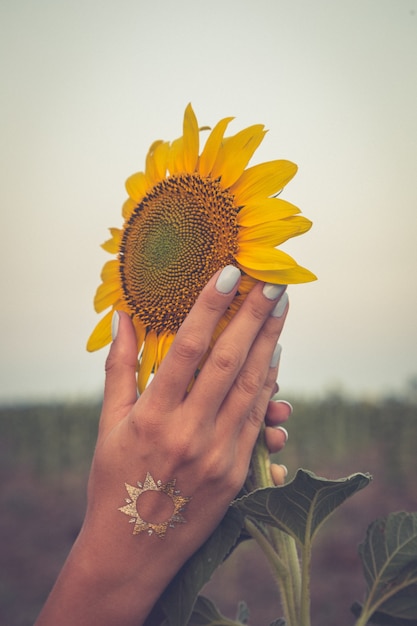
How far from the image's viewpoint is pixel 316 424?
13.3 metres

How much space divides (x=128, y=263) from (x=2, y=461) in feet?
44.5

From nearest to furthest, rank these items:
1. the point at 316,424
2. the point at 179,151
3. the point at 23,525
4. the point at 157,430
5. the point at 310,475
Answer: the point at 310,475 → the point at 157,430 → the point at 179,151 → the point at 23,525 → the point at 316,424

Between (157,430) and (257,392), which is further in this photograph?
(257,392)

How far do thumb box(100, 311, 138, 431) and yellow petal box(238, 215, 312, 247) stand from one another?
38 centimetres

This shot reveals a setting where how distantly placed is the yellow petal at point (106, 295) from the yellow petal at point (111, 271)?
1 centimetres

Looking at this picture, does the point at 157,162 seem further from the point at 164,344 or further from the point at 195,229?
the point at 164,344

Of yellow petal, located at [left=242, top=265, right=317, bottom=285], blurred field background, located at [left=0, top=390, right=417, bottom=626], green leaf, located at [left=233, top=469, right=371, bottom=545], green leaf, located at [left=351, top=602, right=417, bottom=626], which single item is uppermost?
yellow petal, located at [left=242, top=265, right=317, bottom=285]

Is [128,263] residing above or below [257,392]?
above

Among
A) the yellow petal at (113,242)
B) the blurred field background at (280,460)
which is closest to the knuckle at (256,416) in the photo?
the yellow petal at (113,242)

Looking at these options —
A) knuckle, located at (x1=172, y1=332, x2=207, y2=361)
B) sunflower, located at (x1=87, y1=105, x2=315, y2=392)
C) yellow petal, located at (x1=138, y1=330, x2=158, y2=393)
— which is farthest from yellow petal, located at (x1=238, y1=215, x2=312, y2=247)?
yellow petal, located at (x1=138, y1=330, x2=158, y2=393)

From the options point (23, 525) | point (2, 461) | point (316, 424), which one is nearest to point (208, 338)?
point (23, 525)

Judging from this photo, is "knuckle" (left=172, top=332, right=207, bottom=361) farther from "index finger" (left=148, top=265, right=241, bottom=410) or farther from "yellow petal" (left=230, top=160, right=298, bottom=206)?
"yellow petal" (left=230, top=160, right=298, bottom=206)

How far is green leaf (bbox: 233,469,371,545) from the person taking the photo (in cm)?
128

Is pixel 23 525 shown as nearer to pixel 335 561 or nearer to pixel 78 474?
pixel 78 474
